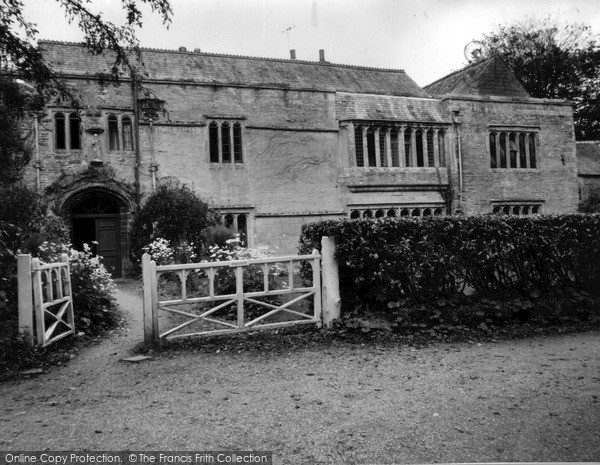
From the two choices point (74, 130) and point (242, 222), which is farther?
point (242, 222)

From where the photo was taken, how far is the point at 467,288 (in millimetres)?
8320

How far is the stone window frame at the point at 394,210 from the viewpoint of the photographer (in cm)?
2030

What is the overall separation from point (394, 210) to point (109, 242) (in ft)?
36.7

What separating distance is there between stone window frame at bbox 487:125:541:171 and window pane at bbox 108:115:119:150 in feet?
51.1

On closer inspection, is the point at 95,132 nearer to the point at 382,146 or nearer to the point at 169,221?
the point at 169,221

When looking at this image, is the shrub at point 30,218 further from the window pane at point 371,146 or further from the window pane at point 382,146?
the window pane at point 382,146

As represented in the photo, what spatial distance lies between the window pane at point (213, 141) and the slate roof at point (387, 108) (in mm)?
5070

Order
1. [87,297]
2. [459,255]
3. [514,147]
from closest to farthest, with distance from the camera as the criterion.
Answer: [459,255] < [87,297] < [514,147]

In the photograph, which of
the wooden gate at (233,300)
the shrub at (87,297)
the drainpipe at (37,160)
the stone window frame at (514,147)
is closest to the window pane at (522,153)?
the stone window frame at (514,147)

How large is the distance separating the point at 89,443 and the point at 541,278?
24.3 feet

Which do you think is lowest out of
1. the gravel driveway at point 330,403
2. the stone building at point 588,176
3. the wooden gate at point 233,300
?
the gravel driveway at point 330,403

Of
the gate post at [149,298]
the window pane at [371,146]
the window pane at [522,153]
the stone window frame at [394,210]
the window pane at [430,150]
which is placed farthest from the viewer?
the window pane at [522,153]

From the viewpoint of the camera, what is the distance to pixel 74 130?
17000 millimetres

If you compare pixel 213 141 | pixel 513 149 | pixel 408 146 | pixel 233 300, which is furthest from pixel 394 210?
pixel 233 300
